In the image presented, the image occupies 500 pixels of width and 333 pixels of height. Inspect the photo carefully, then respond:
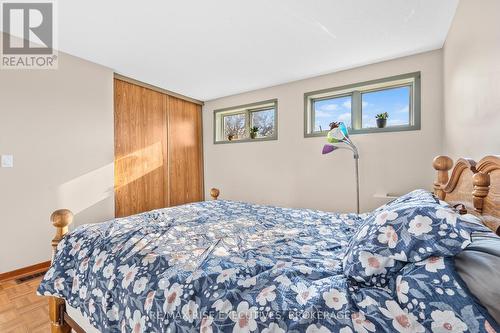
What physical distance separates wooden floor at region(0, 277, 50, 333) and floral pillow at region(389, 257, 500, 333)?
87.1 inches

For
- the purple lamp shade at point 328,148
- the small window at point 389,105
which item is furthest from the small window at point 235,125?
the small window at point 389,105

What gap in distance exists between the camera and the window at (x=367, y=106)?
279cm

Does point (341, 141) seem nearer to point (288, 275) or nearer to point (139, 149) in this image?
point (288, 275)

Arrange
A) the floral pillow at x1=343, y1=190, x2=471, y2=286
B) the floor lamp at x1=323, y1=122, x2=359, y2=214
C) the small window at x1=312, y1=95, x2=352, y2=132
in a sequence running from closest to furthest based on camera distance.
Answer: the floral pillow at x1=343, y1=190, x2=471, y2=286
the floor lamp at x1=323, y1=122, x2=359, y2=214
the small window at x1=312, y1=95, x2=352, y2=132

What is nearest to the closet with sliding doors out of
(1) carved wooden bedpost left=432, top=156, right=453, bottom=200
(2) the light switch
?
(2) the light switch

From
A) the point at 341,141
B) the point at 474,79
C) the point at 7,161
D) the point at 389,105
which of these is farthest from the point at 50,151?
the point at 389,105

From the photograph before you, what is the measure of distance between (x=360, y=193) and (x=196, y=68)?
2681 millimetres

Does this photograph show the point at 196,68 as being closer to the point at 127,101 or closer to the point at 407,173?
Answer: the point at 127,101

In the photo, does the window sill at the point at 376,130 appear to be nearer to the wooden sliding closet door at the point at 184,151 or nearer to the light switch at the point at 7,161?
the wooden sliding closet door at the point at 184,151

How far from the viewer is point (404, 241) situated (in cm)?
75

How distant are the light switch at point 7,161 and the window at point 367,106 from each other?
11.1 ft

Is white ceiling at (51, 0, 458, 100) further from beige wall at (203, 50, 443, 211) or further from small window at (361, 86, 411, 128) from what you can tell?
small window at (361, 86, 411, 128)

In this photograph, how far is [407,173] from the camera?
2.72 m

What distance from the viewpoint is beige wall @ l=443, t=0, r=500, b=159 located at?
1.20 m
